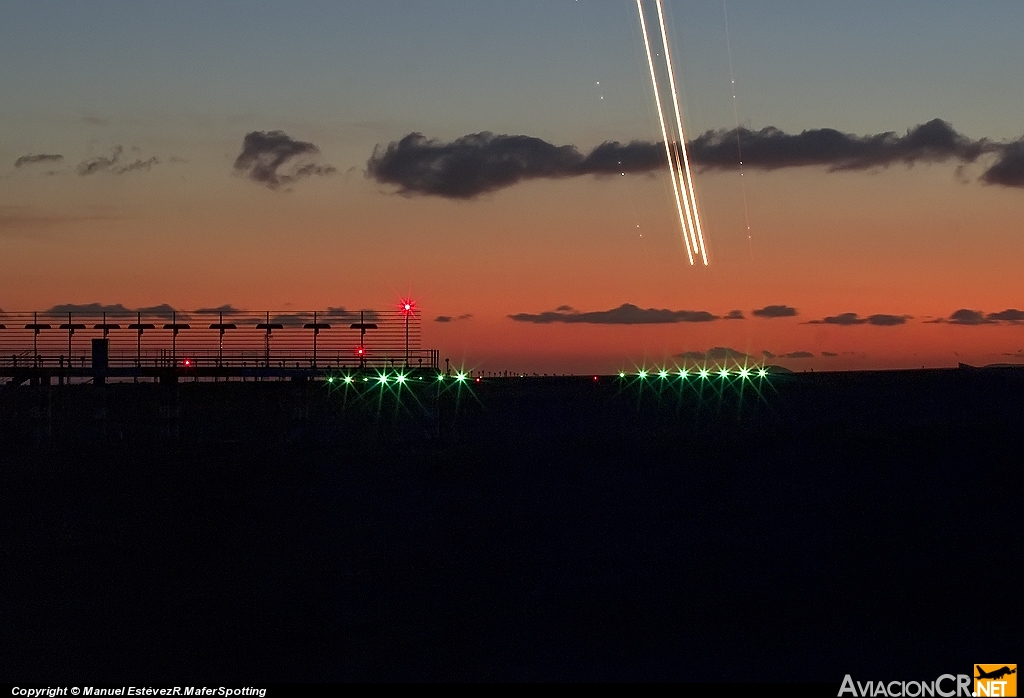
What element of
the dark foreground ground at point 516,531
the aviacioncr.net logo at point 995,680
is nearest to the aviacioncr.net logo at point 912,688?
the aviacioncr.net logo at point 995,680

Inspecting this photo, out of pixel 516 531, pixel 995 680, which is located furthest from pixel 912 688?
pixel 516 531

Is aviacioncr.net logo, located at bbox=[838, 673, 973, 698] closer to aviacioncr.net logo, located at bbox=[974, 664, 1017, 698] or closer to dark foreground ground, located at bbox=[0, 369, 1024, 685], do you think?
aviacioncr.net logo, located at bbox=[974, 664, 1017, 698]

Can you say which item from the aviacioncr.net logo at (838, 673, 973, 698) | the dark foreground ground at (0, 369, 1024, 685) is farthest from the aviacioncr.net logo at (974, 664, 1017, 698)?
the dark foreground ground at (0, 369, 1024, 685)

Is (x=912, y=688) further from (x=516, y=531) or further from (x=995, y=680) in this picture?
(x=516, y=531)

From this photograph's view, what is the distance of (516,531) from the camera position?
206 feet

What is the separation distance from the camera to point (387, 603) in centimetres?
5194

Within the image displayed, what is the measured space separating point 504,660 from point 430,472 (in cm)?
2610

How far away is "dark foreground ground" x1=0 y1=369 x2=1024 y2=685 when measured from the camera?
46656mm

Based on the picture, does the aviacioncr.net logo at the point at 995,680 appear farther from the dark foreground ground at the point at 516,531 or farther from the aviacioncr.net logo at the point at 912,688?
the dark foreground ground at the point at 516,531

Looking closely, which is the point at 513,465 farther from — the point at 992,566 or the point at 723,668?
the point at 723,668

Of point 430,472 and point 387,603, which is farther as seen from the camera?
point 430,472

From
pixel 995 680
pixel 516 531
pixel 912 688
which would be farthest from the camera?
pixel 516 531

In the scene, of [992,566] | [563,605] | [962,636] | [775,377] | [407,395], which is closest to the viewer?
[962,636]

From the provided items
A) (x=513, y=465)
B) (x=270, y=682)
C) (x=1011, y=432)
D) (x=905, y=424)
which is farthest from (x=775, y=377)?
(x=270, y=682)
